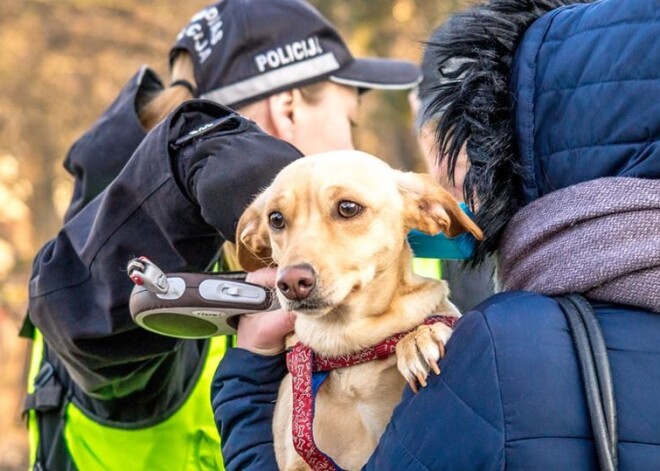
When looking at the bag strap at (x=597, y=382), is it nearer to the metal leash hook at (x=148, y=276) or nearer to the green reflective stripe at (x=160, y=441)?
the metal leash hook at (x=148, y=276)

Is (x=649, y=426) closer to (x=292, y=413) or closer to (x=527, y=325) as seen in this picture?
(x=527, y=325)

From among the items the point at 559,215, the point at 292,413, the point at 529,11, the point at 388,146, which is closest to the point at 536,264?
the point at 559,215

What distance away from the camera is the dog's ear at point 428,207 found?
7.22 feet

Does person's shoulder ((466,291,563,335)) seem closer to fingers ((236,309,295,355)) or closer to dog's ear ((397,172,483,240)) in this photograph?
dog's ear ((397,172,483,240))

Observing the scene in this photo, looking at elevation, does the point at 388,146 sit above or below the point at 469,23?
below

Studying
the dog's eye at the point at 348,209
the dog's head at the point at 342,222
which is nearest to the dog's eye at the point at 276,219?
the dog's head at the point at 342,222

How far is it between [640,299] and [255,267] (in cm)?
108

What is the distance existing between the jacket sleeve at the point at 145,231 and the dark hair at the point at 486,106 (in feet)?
1.61

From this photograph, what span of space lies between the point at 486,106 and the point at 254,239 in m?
0.71

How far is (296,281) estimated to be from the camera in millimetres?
2123

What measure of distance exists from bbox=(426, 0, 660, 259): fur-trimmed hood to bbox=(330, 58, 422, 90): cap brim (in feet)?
4.84

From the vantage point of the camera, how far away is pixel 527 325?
169 cm

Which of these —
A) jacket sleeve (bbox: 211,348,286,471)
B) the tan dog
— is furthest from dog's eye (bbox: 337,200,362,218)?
jacket sleeve (bbox: 211,348,286,471)

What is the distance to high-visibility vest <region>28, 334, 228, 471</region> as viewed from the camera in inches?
121
